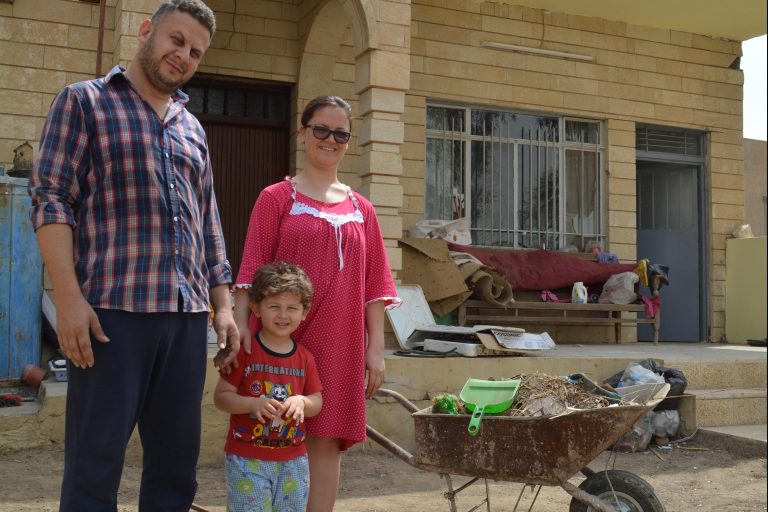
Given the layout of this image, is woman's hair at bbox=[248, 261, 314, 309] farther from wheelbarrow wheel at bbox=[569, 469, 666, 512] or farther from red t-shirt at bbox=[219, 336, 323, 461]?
wheelbarrow wheel at bbox=[569, 469, 666, 512]

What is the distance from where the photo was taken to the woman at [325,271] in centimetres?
313

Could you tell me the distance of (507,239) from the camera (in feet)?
33.4

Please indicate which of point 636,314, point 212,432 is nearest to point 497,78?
point 636,314

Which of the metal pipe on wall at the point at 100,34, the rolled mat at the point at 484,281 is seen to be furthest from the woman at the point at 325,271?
the rolled mat at the point at 484,281

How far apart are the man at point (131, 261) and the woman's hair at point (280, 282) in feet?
0.97

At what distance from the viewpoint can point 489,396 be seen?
11.6 ft

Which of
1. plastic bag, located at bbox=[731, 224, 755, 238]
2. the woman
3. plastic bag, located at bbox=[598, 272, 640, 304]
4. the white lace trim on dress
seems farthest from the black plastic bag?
plastic bag, located at bbox=[731, 224, 755, 238]

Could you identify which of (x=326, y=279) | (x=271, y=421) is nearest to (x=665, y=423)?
(x=326, y=279)

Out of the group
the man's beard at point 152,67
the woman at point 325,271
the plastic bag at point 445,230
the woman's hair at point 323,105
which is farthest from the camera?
the plastic bag at point 445,230

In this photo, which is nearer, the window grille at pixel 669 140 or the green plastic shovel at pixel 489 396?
the green plastic shovel at pixel 489 396

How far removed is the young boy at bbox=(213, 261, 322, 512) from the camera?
115 inches

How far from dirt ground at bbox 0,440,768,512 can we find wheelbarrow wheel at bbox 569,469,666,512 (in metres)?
1.17

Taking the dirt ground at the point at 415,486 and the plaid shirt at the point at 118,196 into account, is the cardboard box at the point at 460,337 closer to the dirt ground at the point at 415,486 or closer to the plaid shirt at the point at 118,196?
the dirt ground at the point at 415,486

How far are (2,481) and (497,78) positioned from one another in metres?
7.23
